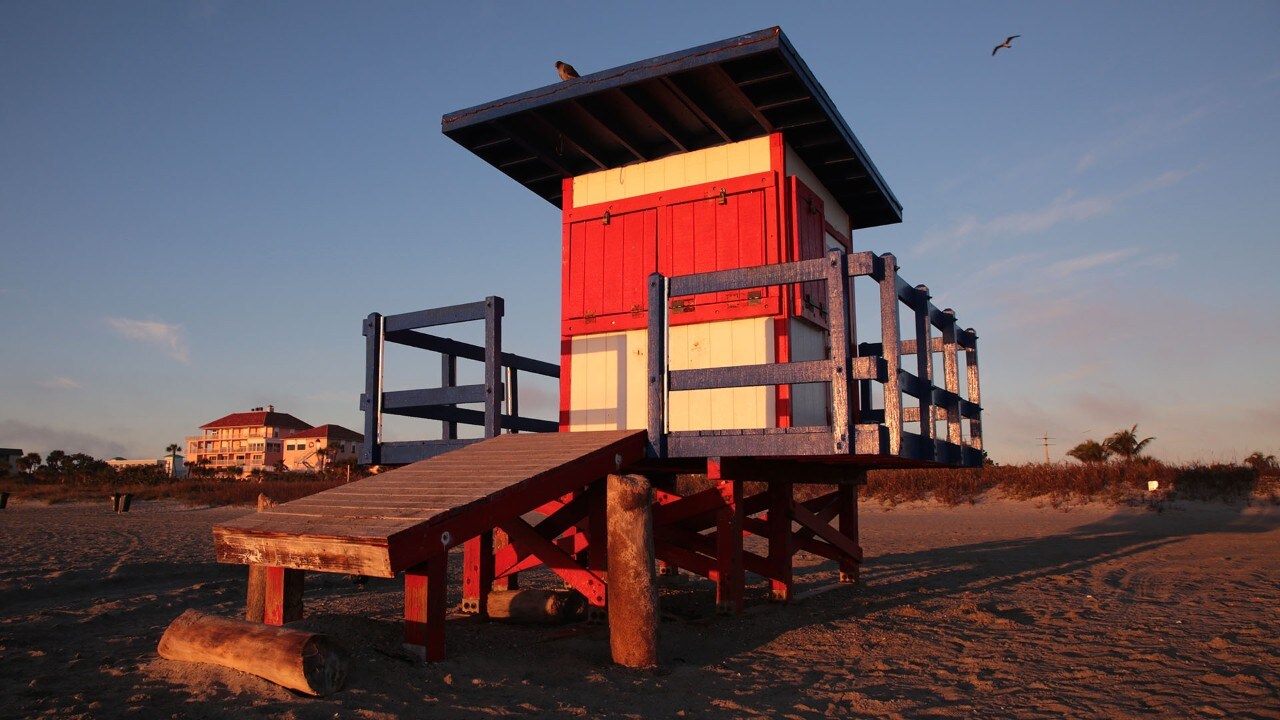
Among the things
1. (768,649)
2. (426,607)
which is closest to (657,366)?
(768,649)

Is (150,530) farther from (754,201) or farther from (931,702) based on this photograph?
(931,702)

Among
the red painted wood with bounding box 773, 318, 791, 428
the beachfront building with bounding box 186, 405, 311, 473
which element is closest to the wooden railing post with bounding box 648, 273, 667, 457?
the red painted wood with bounding box 773, 318, 791, 428

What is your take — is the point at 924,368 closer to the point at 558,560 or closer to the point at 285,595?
the point at 558,560

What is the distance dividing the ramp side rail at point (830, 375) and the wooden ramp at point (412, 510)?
1.99 feet

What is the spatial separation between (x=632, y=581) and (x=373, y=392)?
4314 mm

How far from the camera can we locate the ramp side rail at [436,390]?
8.01 meters

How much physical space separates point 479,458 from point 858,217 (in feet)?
21.7

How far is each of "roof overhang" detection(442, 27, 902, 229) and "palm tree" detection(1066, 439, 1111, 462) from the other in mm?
30160

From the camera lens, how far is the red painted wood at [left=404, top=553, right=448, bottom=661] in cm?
498

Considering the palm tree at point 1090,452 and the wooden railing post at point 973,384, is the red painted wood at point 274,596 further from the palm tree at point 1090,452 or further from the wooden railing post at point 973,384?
the palm tree at point 1090,452

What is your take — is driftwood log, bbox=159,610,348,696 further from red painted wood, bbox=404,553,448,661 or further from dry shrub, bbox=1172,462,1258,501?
dry shrub, bbox=1172,462,1258,501

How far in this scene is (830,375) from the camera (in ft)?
20.9

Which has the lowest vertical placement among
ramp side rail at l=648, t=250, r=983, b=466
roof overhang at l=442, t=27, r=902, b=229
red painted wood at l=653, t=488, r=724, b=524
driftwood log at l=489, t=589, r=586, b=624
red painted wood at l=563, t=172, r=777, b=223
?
driftwood log at l=489, t=589, r=586, b=624

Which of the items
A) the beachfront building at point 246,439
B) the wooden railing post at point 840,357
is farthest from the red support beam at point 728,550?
the beachfront building at point 246,439
